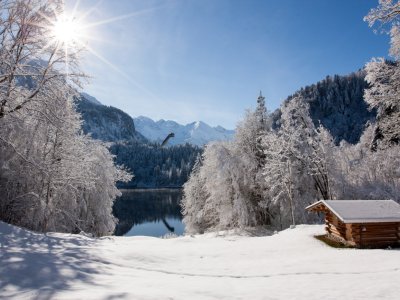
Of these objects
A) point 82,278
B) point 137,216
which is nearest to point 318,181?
point 82,278

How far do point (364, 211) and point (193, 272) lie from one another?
43.2 feet

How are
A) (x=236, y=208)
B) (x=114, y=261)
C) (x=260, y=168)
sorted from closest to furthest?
(x=114, y=261) → (x=236, y=208) → (x=260, y=168)

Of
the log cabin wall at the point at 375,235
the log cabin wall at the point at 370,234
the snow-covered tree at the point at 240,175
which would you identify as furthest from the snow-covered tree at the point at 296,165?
the log cabin wall at the point at 375,235

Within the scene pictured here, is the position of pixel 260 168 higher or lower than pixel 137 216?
higher

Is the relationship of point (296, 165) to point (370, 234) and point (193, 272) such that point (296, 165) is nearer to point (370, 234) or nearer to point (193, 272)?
point (370, 234)

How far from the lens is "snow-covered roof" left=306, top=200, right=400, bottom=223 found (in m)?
19.9

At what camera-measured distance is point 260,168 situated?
116 feet

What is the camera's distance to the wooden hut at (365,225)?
19766 mm

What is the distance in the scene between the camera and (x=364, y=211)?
21.1 m

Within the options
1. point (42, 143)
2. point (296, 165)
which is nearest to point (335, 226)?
point (296, 165)

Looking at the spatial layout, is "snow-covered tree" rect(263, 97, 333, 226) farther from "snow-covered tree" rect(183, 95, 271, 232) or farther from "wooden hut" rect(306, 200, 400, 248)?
"wooden hut" rect(306, 200, 400, 248)

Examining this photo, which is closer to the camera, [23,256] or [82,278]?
[82,278]

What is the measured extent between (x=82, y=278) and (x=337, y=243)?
623 inches

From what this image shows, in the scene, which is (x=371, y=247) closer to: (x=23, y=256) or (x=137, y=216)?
(x=23, y=256)
